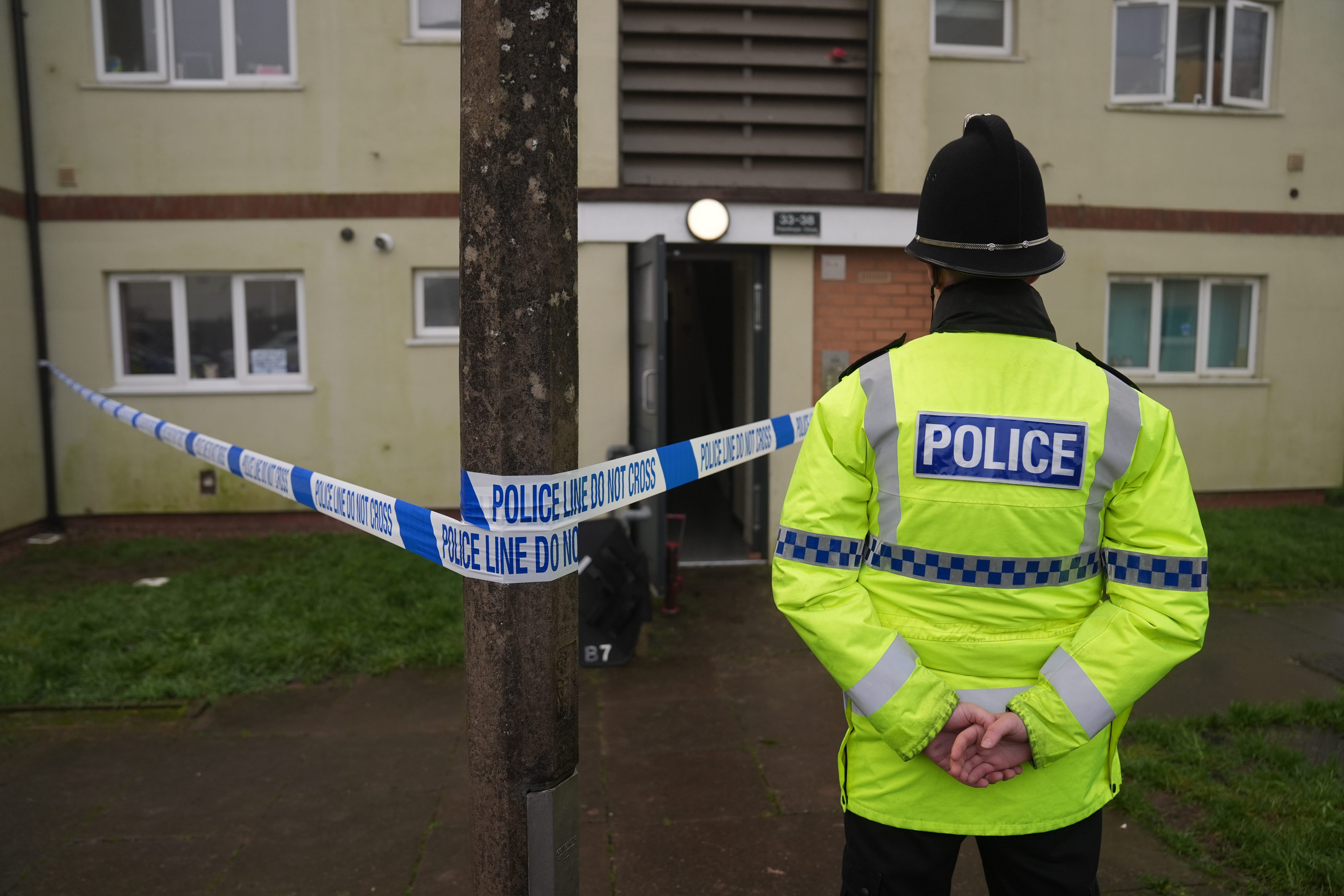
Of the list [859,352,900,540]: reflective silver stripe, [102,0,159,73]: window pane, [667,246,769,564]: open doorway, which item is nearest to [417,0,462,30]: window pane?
[102,0,159,73]: window pane

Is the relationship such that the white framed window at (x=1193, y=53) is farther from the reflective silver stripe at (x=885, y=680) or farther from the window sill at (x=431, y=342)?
the reflective silver stripe at (x=885, y=680)

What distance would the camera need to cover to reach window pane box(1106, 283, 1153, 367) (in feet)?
32.0

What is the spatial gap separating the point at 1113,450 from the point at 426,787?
316 cm

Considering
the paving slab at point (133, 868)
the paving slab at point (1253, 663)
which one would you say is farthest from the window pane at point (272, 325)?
the paving slab at point (1253, 663)

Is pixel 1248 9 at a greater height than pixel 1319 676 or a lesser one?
greater

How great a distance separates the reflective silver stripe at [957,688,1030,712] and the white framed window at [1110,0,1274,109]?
9.19 meters

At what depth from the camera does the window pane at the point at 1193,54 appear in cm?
970

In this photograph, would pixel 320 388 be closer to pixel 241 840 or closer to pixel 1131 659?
pixel 241 840

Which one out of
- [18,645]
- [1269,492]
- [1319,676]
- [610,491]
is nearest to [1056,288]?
[1269,492]

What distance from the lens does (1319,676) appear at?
5.25 meters

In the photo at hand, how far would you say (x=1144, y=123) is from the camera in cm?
946

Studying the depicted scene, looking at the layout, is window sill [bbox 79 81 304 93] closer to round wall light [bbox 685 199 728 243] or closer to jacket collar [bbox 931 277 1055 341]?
round wall light [bbox 685 199 728 243]

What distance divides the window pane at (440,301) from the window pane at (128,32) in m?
3.06

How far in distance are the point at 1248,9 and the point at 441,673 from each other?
992 cm
